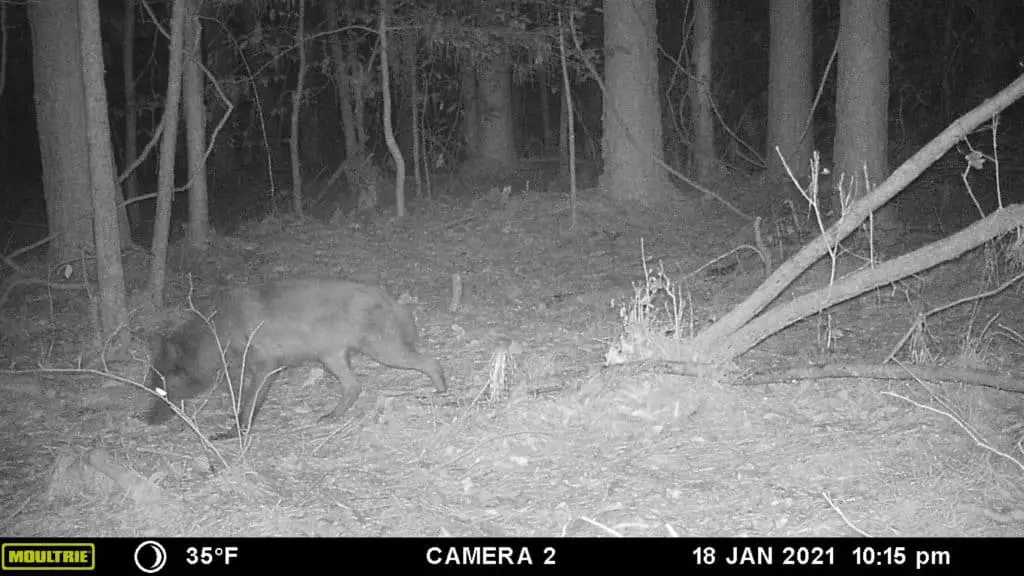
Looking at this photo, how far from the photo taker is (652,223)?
518 inches

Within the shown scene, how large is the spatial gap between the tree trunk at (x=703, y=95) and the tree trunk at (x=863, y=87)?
12.5ft

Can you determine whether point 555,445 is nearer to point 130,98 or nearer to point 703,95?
point 703,95

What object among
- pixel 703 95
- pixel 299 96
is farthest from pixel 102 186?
pixel 703 95

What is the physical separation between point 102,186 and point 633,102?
27.6 feet

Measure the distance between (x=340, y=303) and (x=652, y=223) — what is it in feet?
23.8

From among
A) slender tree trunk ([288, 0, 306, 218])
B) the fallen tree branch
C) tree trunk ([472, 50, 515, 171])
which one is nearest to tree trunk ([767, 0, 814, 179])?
tree trunk ([472, 50, 515, 171])

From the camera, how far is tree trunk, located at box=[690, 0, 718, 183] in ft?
50.8

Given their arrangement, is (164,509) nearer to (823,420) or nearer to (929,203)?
(823,420)

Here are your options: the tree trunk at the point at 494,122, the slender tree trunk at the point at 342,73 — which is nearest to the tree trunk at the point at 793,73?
the tree trunk at the point at 494,122

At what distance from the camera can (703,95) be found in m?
15.7
